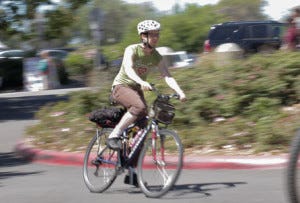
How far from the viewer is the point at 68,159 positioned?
1077 cm

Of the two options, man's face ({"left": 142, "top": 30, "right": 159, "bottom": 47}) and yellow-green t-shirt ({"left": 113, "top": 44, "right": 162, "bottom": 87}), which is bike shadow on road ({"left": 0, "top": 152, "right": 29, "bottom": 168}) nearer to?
yellow-green t-shirt ({"left": 113, "top": 44, "right": 162, "bottom": 87})

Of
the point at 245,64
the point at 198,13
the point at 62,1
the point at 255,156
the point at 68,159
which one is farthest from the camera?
the point at 198,13

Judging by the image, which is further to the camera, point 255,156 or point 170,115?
point 255,156

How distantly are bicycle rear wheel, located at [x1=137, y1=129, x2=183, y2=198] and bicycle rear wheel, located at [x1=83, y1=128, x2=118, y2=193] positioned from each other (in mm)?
614

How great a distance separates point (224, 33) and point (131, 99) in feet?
65.7

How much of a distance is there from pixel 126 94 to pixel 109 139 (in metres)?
0.54

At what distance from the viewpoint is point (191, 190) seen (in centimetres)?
792

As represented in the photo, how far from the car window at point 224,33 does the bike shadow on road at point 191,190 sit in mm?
19286

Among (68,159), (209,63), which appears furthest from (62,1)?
(68,159)

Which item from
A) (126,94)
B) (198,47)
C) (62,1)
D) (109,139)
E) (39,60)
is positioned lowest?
(198,47)

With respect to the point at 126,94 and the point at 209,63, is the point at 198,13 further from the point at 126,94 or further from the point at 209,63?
the point at 126,94

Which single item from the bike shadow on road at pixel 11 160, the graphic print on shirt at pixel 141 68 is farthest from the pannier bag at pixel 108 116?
the bike shadow on road at pixel 11 160

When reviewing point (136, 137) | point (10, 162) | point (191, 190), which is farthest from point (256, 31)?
point (136, 137)

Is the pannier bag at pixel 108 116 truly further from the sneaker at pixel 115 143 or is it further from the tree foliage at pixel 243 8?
the tree foliage at pixel 243 8
